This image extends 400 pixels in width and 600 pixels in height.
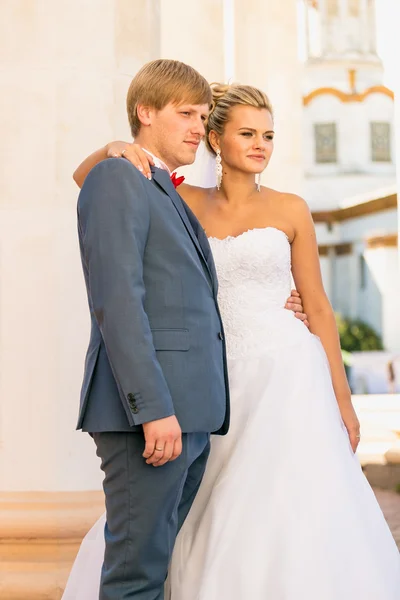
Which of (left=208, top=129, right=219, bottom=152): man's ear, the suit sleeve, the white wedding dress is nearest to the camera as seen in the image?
the suit sleeve

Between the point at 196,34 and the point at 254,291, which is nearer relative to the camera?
the point at 254,291

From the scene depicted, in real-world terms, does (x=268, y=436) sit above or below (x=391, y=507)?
above

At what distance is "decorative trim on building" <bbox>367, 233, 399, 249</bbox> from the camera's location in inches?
1174

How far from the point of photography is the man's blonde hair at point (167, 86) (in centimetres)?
239

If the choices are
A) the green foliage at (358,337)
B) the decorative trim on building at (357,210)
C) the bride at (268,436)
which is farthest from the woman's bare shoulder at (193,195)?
the green foliage at (358,337)

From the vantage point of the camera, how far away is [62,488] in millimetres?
3617

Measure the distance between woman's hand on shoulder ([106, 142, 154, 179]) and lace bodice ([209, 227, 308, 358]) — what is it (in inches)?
27.3

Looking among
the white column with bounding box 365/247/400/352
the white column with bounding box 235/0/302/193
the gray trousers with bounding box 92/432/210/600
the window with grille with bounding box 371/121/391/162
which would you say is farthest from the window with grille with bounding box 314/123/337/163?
the gray trousers with bounding box 92/432/210/600

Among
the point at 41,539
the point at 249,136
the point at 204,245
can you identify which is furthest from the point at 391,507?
the point at 204,245

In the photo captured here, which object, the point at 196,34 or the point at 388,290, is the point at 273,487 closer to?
the point at 196,34

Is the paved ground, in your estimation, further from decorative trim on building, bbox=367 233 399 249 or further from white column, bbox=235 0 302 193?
decorative trim on building, bbox=367 233 399 249

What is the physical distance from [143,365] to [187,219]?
0.49 metres

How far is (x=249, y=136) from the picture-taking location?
121 inches

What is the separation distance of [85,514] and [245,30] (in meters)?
3.45
